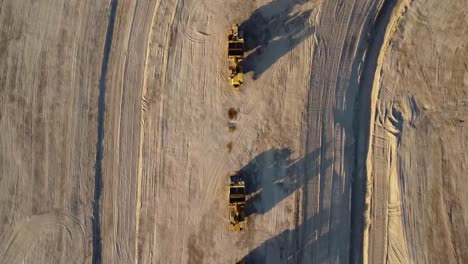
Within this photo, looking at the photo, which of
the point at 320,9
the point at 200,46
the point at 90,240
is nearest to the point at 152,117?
the point at 200,46

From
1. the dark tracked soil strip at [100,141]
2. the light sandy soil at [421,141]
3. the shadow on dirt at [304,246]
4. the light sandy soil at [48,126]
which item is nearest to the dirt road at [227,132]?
the shadow on dirt at [304,246]

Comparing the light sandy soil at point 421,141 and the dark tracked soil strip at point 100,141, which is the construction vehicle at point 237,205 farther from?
the dark tracked soil strip at point 100,141

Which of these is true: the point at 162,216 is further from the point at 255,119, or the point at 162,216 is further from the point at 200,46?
the point at 200,46

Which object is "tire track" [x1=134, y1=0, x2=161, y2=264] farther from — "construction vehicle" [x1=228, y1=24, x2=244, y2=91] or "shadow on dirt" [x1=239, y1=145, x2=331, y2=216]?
"shadow on dirt" [x1=239, y1=145, x2=331, y2=216]

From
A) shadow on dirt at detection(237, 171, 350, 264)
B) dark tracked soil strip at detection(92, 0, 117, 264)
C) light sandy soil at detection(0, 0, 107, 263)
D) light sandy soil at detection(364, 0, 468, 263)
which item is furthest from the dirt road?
light sandy soil at detection(364, 0, 468, 263)

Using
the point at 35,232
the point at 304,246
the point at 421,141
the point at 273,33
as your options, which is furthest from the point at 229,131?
the point at 35,232

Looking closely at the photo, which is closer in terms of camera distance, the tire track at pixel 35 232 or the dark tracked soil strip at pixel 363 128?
the dark tracked soil strip at pixel 363 128
